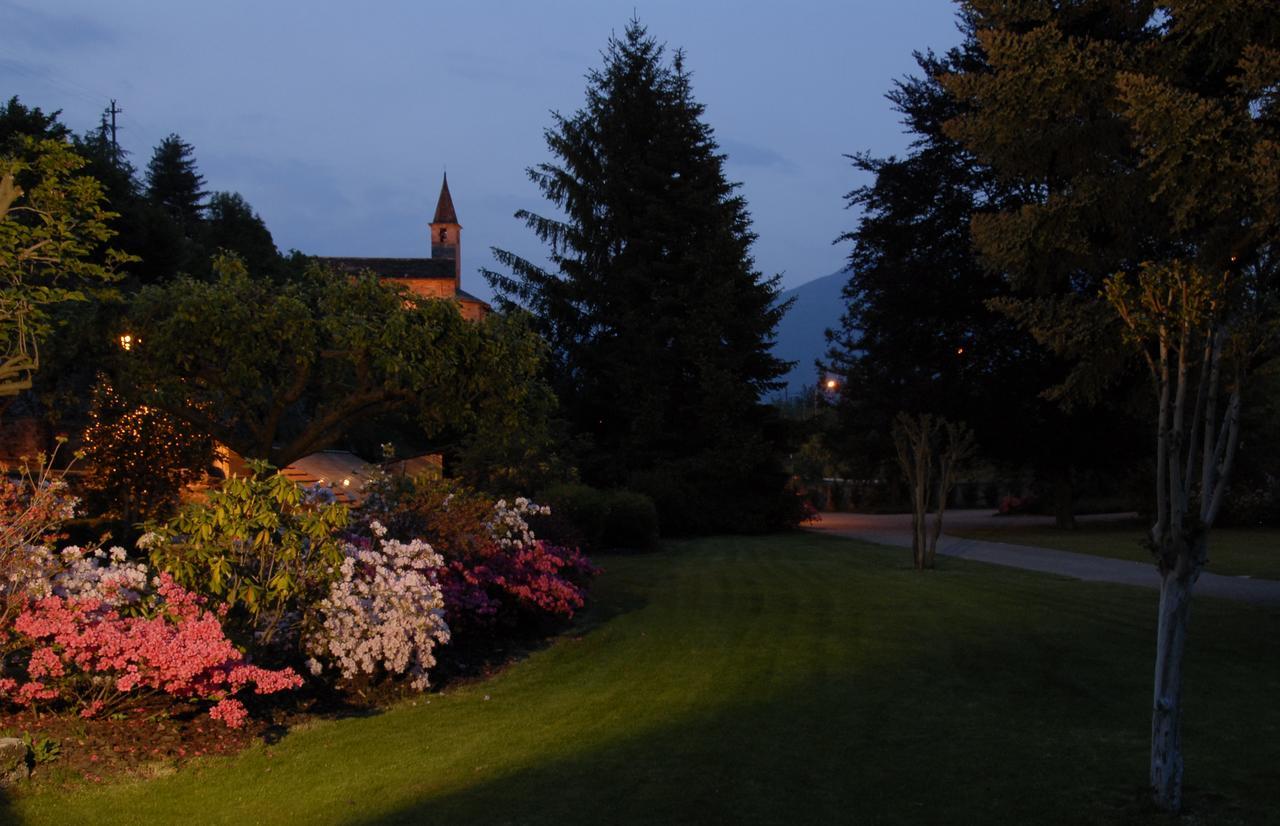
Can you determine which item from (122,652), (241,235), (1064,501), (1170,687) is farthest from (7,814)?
(241,235)

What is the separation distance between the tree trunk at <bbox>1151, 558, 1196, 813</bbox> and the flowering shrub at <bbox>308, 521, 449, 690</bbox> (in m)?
4.97

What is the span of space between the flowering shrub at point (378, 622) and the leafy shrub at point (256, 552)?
0.72 feet

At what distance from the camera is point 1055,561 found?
61.8 ft

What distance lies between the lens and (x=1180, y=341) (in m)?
5.38

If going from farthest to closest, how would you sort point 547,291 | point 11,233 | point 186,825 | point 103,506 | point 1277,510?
1. point 547,291
2. point 1277,510
3. point 103,506
4. point 11,233
5. point 186,825

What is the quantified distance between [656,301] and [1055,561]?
1506 centimetres

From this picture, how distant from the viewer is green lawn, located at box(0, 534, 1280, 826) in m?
5.33

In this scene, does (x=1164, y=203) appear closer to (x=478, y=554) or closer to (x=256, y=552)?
(x=478, y=554)

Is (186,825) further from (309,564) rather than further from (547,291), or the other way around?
(547,291)

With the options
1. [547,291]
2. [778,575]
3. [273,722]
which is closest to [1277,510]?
[778,575]

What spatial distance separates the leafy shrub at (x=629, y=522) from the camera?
2186 cm

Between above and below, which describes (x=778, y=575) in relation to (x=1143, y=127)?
below

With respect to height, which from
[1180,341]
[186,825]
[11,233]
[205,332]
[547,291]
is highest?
[547,291]

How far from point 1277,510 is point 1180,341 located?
25573 millimetres
